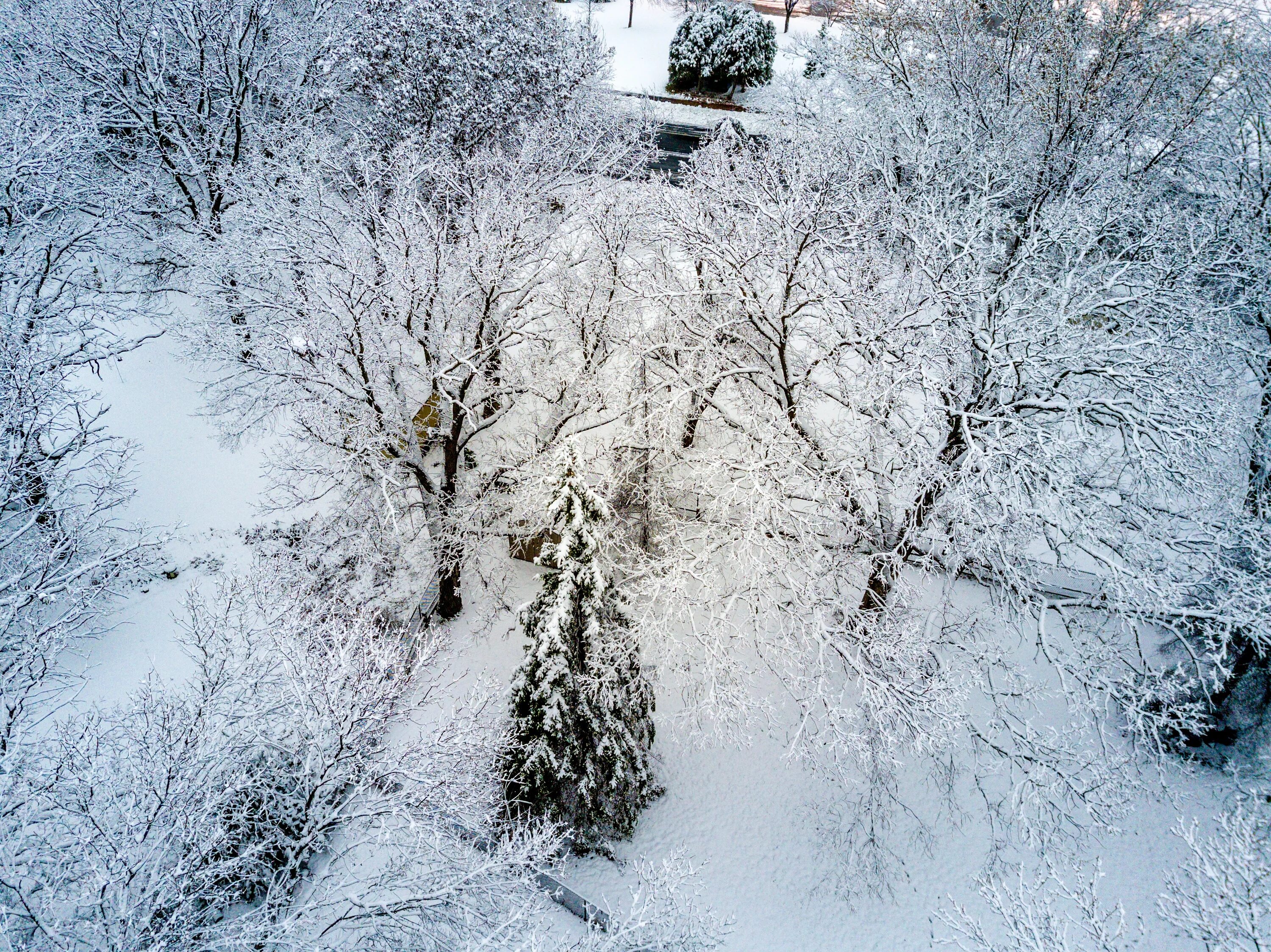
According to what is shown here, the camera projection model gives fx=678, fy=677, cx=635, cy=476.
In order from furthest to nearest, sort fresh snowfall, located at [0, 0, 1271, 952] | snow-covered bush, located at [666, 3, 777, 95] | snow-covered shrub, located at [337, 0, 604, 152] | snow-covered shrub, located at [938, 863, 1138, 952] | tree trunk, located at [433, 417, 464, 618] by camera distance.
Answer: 1. snow-covered bush, located at [666, 3, 777, 95]
2. snow-covered shrub, located at [337, 0, 604, 152]
3. tree trunk, located at [433, 417, 464, 618]
4. fresh snowfall, located at [0, 0, 1271, 952]
5. snow-covered shrub, located at [938, 863, 1138, 952]

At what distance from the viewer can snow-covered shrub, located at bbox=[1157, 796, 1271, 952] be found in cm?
725

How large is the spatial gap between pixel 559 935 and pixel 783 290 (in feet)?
36.5

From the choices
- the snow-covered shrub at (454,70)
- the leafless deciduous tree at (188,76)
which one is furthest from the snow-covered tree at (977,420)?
the leafless deciduous tree at (188,76)

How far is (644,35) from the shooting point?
34750 millimetres

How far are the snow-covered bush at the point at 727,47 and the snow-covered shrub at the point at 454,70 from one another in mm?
13512

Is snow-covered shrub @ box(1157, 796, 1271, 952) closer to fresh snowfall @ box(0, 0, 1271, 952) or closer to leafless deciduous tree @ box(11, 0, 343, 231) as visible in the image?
fresh snowfall @ box(0, 0, 1271, 952)

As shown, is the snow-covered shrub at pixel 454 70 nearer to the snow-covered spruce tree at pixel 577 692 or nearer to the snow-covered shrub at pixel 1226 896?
the snow-covered spruce tree at pixel 577 692

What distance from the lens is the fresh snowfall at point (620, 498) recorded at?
30.8 ft

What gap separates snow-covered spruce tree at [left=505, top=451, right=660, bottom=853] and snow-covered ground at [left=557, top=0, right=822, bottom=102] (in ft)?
86.1

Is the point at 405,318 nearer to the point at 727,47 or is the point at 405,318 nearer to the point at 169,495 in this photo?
the point at 169,495

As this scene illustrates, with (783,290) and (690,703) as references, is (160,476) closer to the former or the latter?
(690,703)

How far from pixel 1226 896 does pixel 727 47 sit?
30.8 m

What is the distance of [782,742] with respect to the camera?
44.5ft

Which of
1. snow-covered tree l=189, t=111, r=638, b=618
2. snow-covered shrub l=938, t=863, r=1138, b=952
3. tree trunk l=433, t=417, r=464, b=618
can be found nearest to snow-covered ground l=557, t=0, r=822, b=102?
snow-covered tree l=189, t=111, r=638, b=618
